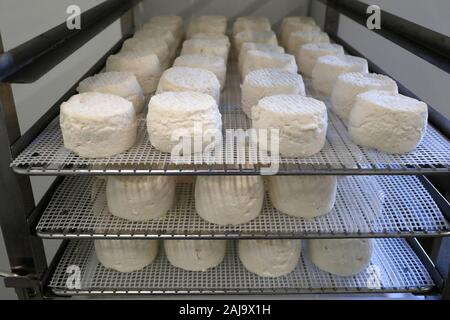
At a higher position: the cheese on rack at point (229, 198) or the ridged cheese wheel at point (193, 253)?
the cheese on rack at point (229, 198)

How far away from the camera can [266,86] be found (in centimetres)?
135

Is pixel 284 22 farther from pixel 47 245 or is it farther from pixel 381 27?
pixel 47 245

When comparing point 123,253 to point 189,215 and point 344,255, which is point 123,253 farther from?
point 344,255

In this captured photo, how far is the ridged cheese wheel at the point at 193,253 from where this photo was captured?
1.33 meters

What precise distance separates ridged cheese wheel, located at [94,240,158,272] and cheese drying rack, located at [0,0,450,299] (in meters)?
0.03

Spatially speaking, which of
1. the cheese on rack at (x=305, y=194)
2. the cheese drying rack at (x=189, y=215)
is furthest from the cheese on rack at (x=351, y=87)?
the cheese on rack at (x=305, y=194)

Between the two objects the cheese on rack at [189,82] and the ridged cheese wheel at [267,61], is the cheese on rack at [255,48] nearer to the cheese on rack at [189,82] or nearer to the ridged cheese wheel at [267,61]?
the ridged cheese wheel at [267,61]

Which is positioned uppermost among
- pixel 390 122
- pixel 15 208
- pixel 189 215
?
pixel 390 122

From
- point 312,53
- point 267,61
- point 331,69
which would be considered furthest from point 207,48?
point 331,69

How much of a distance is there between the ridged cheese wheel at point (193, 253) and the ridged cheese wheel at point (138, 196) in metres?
0.14

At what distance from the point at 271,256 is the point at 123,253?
0.48 meters


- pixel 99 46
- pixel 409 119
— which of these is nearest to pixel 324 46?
pixel 409 119

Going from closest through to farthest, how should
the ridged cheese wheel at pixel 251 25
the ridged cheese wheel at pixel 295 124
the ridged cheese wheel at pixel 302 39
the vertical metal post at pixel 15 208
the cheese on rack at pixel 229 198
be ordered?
1. the vertical metal post at pixel 15 208
2. the ridged cheese wheel at pixel 295 124
3. the cheese on rack at pixel 229 198
4. the ridged cheese wheel at pixel 302 39
5. the ridged cheese wheel at pixel 251 25
